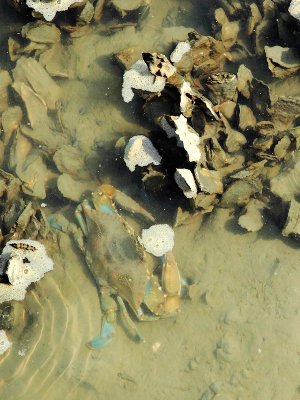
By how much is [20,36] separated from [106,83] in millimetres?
1160

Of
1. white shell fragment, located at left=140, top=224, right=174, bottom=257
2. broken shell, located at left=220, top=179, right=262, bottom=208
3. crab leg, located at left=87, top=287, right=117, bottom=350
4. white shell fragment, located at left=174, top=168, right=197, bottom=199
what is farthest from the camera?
white shell fragment, located at left=140, top=224, right=174, bottom=257

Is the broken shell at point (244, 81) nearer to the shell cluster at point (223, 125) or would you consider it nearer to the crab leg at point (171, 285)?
the shell cluster at point (223, 125)

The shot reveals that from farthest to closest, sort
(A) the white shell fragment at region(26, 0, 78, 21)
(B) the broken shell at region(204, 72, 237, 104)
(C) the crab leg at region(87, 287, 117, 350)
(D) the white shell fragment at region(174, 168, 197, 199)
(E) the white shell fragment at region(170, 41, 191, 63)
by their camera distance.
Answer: (A) the white shell fragment at region(26, 0, 78, 21) → (E) the white shell fragment at region(170, 41, 191, 63) → (B) the broken shell at region(204, 72, 237, 104) → (C) the crab leg at region(87, 287, 117, 350) → (D) the white shell fragment at region(174, 168, 197, 199)

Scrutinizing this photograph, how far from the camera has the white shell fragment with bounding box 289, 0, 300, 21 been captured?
13.2 feet

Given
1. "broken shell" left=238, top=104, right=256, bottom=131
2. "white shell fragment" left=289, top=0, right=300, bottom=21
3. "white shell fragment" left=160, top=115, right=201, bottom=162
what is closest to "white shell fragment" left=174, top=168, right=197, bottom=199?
"white shell fragment" left=160, top=115, right=201, bottom=162

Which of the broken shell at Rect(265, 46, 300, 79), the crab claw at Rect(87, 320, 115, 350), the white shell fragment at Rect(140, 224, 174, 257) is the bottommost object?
the crab claw at Rect(87, 320, 115, 350)

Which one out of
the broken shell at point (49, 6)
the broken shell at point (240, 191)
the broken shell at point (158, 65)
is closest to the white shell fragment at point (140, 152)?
the broken shell at point (158, 65)

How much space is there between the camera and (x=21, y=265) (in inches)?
158

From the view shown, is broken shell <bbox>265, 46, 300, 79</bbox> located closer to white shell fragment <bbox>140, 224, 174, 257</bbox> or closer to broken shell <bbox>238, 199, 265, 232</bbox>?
broken shell <bbox>238, 199, 265, 232</bbox>

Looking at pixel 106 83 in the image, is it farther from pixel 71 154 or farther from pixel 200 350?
pixel 200 350

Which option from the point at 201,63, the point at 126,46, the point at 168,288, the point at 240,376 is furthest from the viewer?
the point at 126,46

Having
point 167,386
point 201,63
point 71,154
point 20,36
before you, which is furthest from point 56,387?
point 20,36

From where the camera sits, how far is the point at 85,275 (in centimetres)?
412

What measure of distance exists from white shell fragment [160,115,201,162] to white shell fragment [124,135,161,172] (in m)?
0.29
